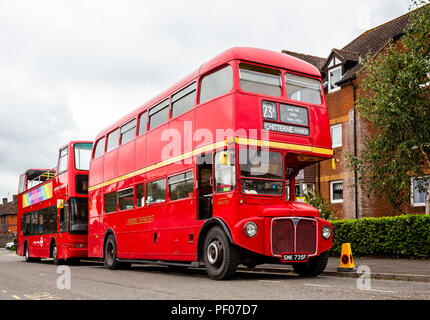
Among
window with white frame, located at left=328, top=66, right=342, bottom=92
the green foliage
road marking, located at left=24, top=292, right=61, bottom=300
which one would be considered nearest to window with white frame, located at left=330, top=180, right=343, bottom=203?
the green foliage

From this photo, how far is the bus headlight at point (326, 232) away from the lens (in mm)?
10710

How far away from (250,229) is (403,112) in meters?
10.2

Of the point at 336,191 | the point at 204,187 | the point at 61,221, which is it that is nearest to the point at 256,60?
the point at 204,187

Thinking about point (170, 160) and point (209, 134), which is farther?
point (170, 160)

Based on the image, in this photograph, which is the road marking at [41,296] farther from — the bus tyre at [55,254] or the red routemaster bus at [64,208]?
the bus tyre at [55,254]

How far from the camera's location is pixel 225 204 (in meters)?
10.3

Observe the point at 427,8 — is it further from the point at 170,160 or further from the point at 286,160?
the point at 170,160

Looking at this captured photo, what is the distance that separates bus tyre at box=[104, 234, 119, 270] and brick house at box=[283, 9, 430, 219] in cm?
1295

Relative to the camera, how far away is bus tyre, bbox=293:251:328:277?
11.1 m

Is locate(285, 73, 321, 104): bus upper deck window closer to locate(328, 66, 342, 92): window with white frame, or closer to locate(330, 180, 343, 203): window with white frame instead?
locate(330, 180, 343, 203): window with white frame

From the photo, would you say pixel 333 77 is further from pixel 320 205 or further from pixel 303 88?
pixel 303 88

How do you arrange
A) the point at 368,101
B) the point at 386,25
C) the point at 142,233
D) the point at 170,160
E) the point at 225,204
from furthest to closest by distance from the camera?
the point at 386,25
the point at 368,101
the point at 142,233
the point at 170,160
the point at 225,204
